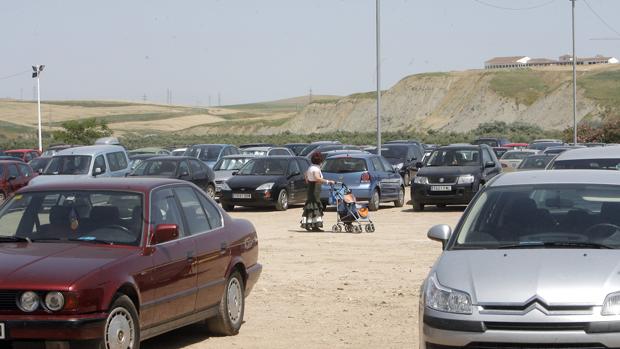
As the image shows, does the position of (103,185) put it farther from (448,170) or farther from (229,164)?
(229,164)

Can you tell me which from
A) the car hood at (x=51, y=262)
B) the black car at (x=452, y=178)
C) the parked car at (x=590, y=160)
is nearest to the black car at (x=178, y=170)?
the black car at (x=452, y=178)

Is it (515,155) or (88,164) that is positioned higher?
(88,164)

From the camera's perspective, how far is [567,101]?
122 meters

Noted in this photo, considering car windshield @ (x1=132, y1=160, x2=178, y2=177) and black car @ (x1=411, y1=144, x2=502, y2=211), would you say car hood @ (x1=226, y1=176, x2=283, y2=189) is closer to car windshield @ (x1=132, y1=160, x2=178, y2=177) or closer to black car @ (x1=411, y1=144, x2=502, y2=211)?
car windshield @ (x1=132, y1=160, x2=178, y2=177)

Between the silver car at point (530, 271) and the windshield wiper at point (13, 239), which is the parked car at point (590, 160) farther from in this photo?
the windshield wiper at point (13, 239)

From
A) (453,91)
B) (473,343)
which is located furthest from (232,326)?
(453,91)

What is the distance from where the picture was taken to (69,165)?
29672 mm

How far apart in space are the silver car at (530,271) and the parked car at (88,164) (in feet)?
70.7

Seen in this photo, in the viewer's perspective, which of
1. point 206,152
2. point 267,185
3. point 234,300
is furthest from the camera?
point 206,152

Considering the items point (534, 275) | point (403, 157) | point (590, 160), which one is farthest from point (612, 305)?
point (403, 157)

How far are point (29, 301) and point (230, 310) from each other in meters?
2.75

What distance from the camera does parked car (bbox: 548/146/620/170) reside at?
1565 cm

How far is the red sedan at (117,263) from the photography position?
25.5 feet

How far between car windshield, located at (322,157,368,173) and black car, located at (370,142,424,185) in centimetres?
1243
